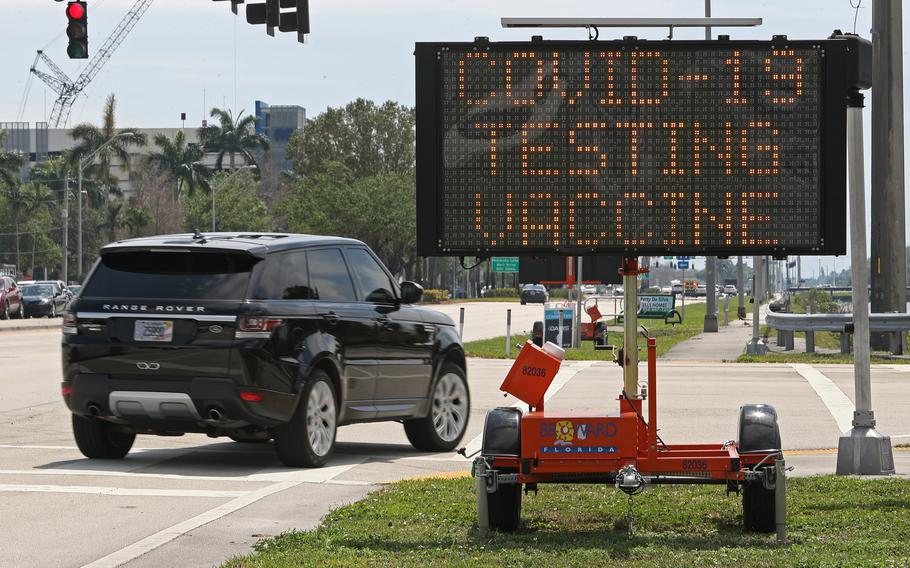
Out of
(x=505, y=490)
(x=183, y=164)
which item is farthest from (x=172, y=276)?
(x=183, y=164)

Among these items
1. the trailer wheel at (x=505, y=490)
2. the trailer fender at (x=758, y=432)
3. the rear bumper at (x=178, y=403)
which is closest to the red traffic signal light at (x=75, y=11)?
the rear bumper at (x=178, y=403)

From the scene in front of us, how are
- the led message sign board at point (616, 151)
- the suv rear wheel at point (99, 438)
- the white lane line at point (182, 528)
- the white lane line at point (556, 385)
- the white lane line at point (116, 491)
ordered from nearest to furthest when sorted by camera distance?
the white lane line at point (182, 528), the led message sign board at point (616, 151), the white lane line at point (116, 491), the suv rear wheel at point (99, 438), the white lane line at point (556, 385)

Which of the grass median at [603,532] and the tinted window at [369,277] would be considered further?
the tinted window at [369,277]

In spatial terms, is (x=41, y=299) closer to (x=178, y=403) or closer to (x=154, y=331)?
(x=154, y=331)

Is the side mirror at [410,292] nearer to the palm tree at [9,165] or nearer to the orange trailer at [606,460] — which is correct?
the orange trailer at [606,460]

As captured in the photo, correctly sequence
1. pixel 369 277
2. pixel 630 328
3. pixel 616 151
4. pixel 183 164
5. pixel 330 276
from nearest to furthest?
pixel 616 151
pixel 630 328
pixel 330 276
pixel 369 277
pixel 183 164

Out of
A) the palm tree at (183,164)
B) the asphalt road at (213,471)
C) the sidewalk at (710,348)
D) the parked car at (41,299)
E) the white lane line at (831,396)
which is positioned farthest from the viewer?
the palm tree at (183,164)

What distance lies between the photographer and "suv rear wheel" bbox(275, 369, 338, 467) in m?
12.3

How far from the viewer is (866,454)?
11891mm

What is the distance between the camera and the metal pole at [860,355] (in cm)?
1159

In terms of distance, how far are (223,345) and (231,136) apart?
389 feet

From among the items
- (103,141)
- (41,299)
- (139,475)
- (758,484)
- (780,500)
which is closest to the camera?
(780,500)

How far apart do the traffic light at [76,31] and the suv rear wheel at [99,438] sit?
988 centimetres

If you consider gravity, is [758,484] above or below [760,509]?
above
